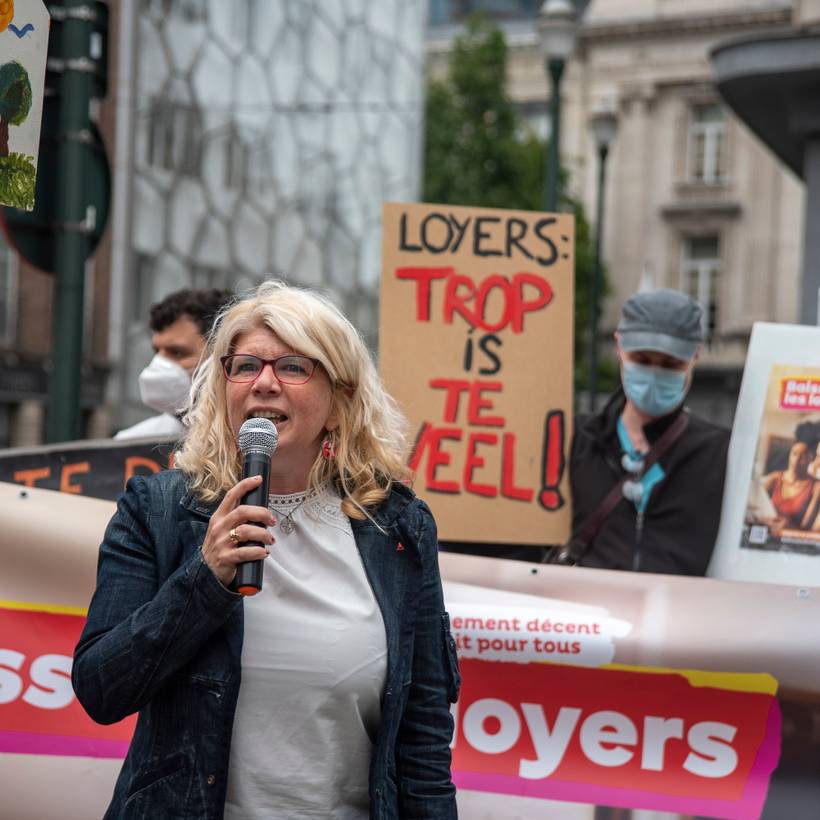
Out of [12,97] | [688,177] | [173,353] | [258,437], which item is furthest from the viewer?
[688,177]

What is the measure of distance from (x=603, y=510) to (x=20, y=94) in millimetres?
2017

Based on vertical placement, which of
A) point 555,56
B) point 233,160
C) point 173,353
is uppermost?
point 233,160

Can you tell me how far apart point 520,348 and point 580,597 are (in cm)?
118

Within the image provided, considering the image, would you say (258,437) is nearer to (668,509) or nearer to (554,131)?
(668,509)

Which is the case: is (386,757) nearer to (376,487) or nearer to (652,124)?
(376,487)

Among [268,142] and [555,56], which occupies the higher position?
[268,142]

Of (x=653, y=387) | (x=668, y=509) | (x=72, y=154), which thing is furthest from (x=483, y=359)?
(x=72, y=154)

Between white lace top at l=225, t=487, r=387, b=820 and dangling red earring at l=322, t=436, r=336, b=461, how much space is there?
0.39ft

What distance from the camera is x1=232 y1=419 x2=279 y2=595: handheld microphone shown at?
6.48 feet

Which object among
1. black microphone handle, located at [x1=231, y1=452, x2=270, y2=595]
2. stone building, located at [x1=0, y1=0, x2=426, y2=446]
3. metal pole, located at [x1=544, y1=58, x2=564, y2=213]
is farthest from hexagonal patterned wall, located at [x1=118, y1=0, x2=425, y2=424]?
black microphone handle, located at [x1=231, y1=452, x2=270, y2=595]

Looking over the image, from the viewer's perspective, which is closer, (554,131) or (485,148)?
(554,131)

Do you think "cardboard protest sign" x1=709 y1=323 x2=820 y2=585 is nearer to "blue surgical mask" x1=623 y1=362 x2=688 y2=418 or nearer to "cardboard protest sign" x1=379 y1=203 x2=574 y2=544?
"blue surgical mask" x1=623 y1=362 x2=688 y2=418

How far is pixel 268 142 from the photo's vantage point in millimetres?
32875

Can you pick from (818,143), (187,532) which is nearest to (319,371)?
(187,532)
